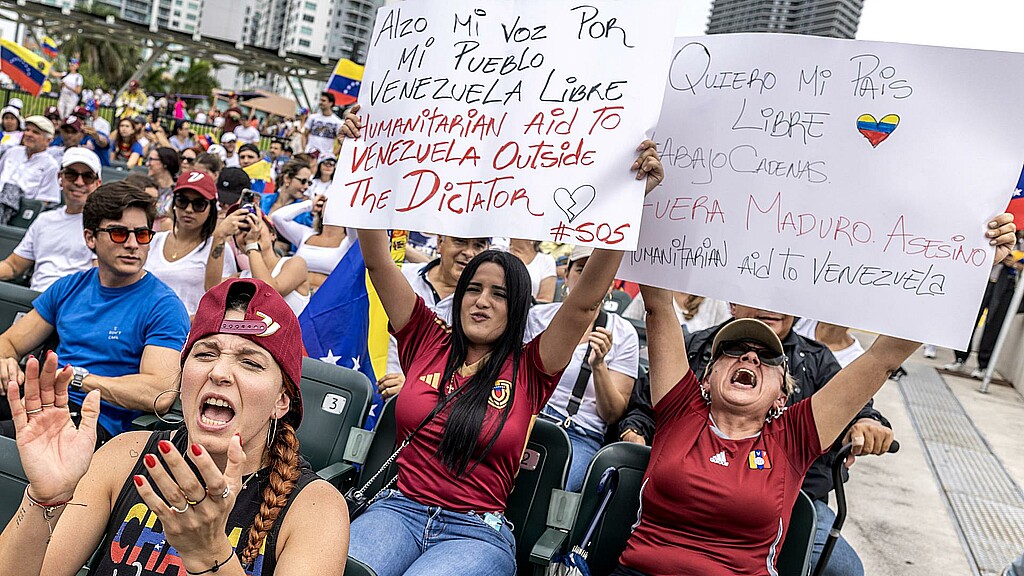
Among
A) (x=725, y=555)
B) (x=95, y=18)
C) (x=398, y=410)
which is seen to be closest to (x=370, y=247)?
(x=398, y=410)

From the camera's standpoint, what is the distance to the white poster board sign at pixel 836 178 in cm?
240

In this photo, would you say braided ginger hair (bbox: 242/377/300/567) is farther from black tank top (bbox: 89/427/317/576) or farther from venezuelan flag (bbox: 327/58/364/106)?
venezuelan flag (bbox: 327/58/364/106)

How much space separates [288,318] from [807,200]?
1.58m

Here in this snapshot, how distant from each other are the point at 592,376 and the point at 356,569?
1.97 metres

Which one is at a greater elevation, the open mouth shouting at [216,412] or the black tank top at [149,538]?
the open mouth shouting at [216,412]

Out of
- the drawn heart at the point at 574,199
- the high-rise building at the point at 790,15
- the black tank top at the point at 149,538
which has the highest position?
the high-rise building at the point at 790,15

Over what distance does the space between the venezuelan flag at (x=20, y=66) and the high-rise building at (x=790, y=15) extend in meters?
103

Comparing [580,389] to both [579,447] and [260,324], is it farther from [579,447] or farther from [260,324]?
[260,324]

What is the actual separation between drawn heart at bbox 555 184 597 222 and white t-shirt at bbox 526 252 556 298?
3212 millimetres

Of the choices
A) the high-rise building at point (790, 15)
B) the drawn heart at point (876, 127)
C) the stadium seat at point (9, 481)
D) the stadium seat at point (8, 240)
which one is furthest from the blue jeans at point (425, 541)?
the high-rise building at point (790, 15)

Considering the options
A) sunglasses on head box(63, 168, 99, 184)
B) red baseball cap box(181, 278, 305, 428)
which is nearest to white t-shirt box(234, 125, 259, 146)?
sunglasses on head box(63, 168, 99, 184)

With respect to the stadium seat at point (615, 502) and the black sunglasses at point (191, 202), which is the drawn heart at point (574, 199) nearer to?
the stadium seat at point (615, 502)

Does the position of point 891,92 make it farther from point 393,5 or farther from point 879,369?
point 393,5

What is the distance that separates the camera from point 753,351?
293 cm
